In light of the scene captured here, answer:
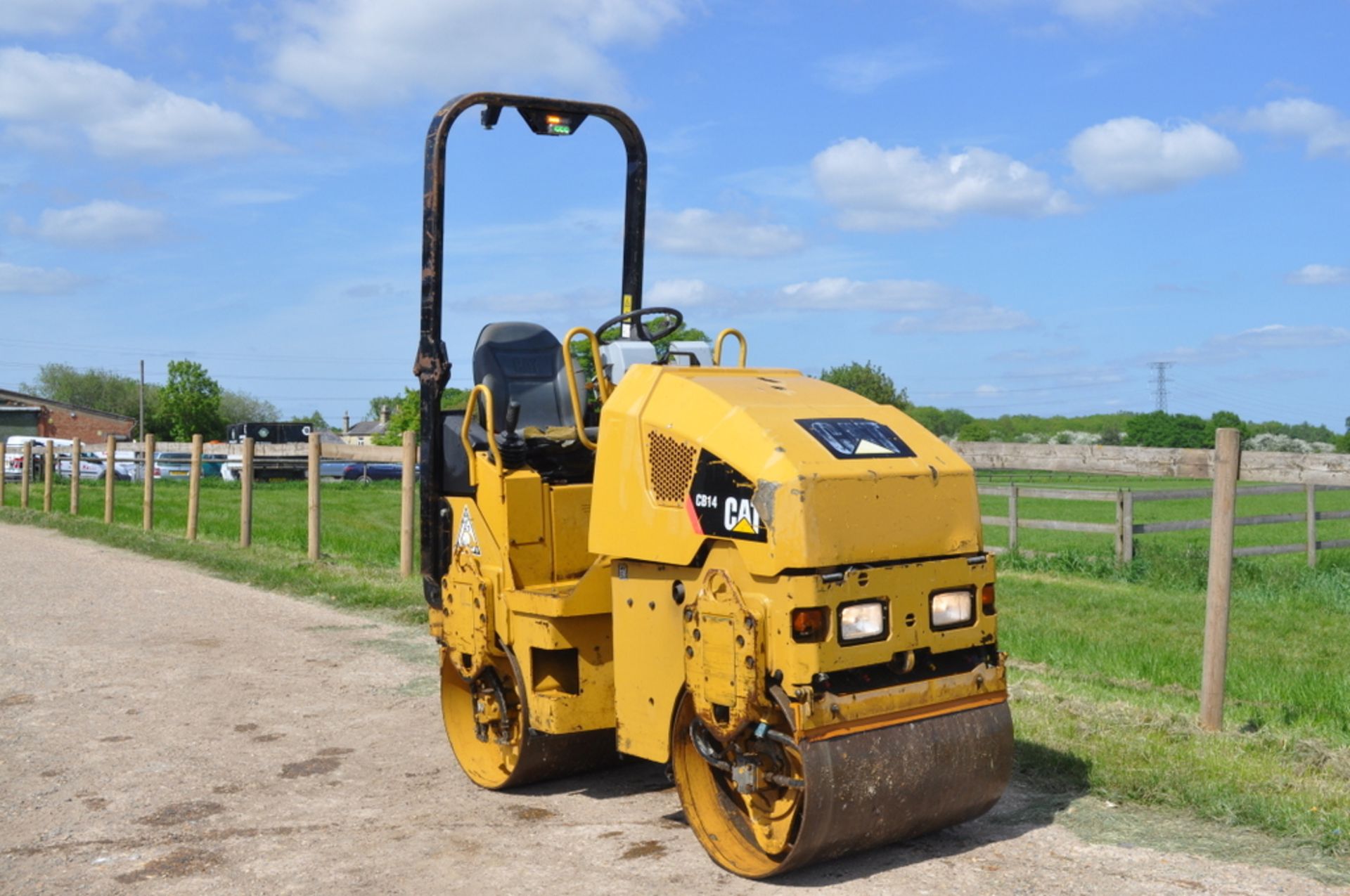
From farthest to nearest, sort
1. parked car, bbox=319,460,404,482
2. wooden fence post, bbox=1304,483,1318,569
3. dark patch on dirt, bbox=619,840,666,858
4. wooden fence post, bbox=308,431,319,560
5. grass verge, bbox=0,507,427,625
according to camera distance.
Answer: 1. parked car, bbox=319,460,404,482
2. wooden fence post, bbox=1304,483,1318,569
3. wooden fence post, bbox=308,431,319,560
4. grass verge, bbox=0,507,427,625
5. dark patch on dirt, bbox=619,840,666,858

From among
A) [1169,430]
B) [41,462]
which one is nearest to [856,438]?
[41,462]

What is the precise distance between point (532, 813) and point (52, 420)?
69.6 m

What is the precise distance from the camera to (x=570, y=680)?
19.1ft

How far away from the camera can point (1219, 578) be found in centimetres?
707

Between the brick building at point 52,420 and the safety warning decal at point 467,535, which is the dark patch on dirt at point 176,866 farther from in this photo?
the brick building at point 52,420

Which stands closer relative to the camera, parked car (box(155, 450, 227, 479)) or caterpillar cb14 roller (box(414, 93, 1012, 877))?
caterpillar cb14 roller (box(414, 93, 1012, 877))

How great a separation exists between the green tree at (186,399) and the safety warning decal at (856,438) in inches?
2780

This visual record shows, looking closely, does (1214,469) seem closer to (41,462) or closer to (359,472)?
(41,462)

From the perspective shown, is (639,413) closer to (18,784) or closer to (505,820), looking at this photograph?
(505,820)

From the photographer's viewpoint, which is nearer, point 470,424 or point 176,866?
point 176,866

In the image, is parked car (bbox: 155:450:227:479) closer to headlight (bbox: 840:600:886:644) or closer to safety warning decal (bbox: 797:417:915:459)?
safety warning decal (bbox: 797:417:915:459)

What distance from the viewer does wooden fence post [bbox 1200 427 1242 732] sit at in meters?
6.85

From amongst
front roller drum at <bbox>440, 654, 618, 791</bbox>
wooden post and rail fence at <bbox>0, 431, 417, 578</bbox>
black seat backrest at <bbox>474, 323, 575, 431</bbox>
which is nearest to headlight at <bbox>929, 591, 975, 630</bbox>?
front roller drum at <bbox>440, 654, 618, 791</bbox>

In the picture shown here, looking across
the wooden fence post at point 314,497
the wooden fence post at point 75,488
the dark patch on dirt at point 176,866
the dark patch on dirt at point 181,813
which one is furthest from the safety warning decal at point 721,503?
the wooden fence post at point 75,488
